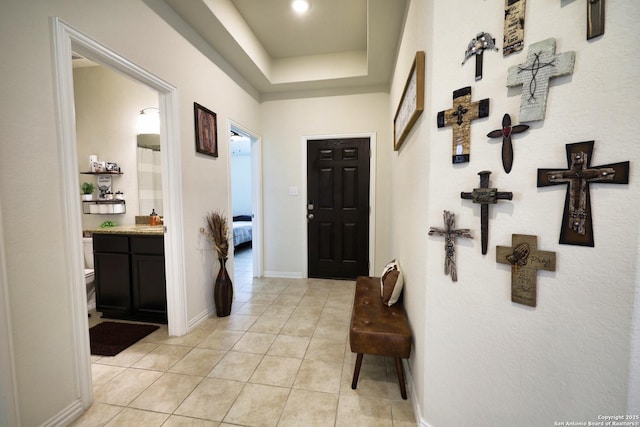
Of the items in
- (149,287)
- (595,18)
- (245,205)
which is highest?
(595,18)

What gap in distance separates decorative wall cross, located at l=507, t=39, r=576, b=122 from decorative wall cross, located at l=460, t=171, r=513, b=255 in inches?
9.5

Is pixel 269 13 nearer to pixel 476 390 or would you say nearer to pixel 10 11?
pixel 10 11

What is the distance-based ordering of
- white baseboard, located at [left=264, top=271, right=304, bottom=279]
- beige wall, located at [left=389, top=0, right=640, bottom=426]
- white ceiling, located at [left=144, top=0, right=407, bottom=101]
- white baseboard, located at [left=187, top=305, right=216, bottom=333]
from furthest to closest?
white baseboard, located at [left=264, top=271, right=304, bottom=279] → white baseboard, located at [left=187, top=305, right=216, bottom=333] → white ceiling, located at [left=144, top=0, right=407, bottom=101] → beige wall, located at [left=389, top=0, right=640, bottom=426]

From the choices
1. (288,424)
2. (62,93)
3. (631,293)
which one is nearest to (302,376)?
(288,424)

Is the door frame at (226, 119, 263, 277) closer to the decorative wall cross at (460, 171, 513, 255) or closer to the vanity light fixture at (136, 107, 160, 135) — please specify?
the vanity light fixture at (136, 107, 160, 135)

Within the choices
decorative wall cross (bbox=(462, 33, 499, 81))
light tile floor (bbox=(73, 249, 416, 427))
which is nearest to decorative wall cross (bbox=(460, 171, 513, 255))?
decorative wall cross (bbox=(462, 33, 499, 81))

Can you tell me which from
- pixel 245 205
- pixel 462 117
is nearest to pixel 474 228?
pixel 462 117

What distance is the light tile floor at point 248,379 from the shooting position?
1363 millimetres

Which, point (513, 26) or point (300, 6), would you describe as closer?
point (513, 26)

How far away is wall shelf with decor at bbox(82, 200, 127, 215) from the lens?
9.96 ft

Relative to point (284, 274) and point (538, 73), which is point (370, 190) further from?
point (538, 73)

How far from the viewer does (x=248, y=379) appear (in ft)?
5.40

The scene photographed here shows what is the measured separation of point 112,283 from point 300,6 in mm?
3254

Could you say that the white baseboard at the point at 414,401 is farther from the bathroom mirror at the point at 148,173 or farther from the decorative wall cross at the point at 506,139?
the bathroom mirror at the point at 148,173
